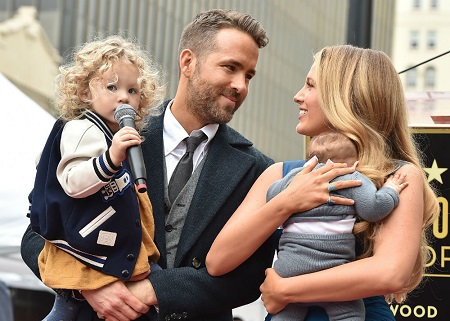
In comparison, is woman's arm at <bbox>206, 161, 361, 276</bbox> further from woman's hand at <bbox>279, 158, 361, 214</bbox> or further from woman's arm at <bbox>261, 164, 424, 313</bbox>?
woman's arm at <bbox>261, 164, 424, 313</bbox>

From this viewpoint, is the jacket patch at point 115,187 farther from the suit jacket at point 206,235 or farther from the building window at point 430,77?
the building window at point 430,77

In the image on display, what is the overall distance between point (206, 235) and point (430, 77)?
91093 millimetres

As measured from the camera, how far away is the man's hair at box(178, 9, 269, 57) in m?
4.51

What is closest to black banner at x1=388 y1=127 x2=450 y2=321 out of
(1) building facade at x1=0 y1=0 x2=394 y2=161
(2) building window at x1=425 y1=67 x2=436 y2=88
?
(1) building facade at x1=0 y1=0 x2=394 y2=161

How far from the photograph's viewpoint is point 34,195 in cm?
402

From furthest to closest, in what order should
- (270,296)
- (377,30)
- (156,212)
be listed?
1. (377,30)
2. (156,212)
3. (270,296)

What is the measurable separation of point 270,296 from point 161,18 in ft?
121

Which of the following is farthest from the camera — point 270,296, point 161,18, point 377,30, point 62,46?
point 377,30

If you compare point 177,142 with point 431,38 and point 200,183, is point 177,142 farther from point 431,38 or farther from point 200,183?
point 431,38

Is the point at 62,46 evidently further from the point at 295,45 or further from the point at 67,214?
the point at 67,214

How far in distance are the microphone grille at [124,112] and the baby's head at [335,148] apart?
0.69m

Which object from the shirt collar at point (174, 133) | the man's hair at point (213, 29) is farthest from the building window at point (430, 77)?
the shirt collar at point (174, 133)

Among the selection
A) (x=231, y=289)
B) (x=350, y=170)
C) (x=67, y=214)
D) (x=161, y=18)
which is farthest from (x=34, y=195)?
(x=161, y=18)

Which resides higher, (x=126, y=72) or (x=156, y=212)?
(x=126, y=72)
